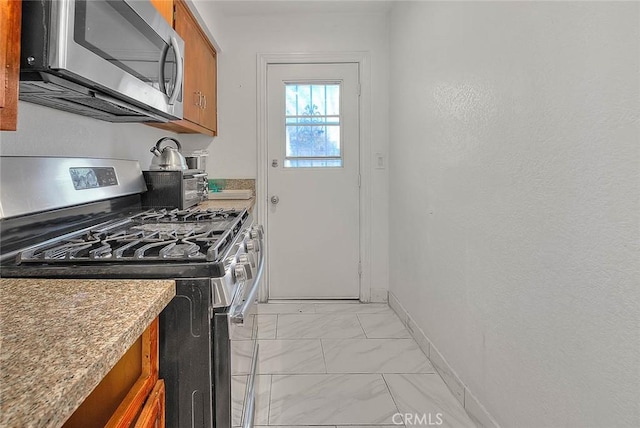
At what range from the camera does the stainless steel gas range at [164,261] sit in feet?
2.91

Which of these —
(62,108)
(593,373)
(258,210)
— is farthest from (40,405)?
(258,210)

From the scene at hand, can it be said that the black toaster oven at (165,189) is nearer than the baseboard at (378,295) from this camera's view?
Yes

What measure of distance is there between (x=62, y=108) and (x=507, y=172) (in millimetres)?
1614

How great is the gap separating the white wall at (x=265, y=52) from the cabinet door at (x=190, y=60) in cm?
61

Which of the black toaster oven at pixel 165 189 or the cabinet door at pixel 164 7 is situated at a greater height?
the cabinet door at pixel 164 7

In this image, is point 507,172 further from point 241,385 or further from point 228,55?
point 228,55

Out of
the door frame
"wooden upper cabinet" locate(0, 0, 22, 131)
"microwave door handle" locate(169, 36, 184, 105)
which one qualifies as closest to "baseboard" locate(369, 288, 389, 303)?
the door frame

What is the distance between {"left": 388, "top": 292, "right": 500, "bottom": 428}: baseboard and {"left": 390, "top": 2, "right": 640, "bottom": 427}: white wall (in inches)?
1.8

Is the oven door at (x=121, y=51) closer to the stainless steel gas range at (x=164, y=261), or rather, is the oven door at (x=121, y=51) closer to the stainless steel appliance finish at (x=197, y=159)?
the stainless steel gas range at (x=164, y=261)

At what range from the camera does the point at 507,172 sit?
1.41 m

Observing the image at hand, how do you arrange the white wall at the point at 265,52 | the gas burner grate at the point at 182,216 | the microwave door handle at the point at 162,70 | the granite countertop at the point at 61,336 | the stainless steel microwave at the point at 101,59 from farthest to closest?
the white wall at the point at 265,52 → the gas burner grate at the point at 182,216 → the microwave door handle at the point at 162,70 → the stainless steel microwave at the point at 101,59 → the granite countertop at the point at 61,336

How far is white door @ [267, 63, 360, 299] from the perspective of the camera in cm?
321

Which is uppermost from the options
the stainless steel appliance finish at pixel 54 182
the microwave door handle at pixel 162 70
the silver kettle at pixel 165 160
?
the microwave door handle at pixel 162 70

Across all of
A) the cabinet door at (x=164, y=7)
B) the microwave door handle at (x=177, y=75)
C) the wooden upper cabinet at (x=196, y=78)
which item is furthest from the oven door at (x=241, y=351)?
the wooden upper cabinet at (x=196, y=78)
